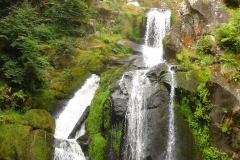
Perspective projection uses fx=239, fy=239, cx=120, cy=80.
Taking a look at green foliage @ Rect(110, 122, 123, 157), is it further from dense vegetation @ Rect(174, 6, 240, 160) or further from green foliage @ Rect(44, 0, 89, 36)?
green foliage @ Rect(44, 0, 89, 36)

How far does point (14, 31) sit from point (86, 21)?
689 cm

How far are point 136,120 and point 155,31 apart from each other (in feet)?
33.4

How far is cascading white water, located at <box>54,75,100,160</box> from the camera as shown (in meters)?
9.35

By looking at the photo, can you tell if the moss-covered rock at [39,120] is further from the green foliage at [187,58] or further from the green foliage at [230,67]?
the green foliage at [230,67]

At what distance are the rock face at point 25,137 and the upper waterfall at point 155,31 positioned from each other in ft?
29.9

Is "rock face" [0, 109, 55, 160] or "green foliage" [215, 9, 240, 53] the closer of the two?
"rock face" [0, 109, 55, 160]

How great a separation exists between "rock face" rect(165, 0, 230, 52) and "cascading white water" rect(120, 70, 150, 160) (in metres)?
4.96

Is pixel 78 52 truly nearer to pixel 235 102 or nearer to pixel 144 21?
pixel 144 21

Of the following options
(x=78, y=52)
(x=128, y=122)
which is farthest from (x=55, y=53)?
(x=128, y=122)

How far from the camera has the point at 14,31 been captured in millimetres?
10406

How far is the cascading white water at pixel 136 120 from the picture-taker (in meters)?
9.35

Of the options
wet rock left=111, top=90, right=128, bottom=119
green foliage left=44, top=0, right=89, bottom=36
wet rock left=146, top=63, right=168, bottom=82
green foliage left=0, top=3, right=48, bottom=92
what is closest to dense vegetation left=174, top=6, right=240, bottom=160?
wet rock left=146, top=63, right=168, bottom=82

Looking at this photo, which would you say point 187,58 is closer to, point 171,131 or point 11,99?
point 171,131

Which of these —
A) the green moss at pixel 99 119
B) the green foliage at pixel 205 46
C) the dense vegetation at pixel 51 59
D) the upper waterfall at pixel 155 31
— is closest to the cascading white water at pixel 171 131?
the dense vegetation at pixel 51 59
